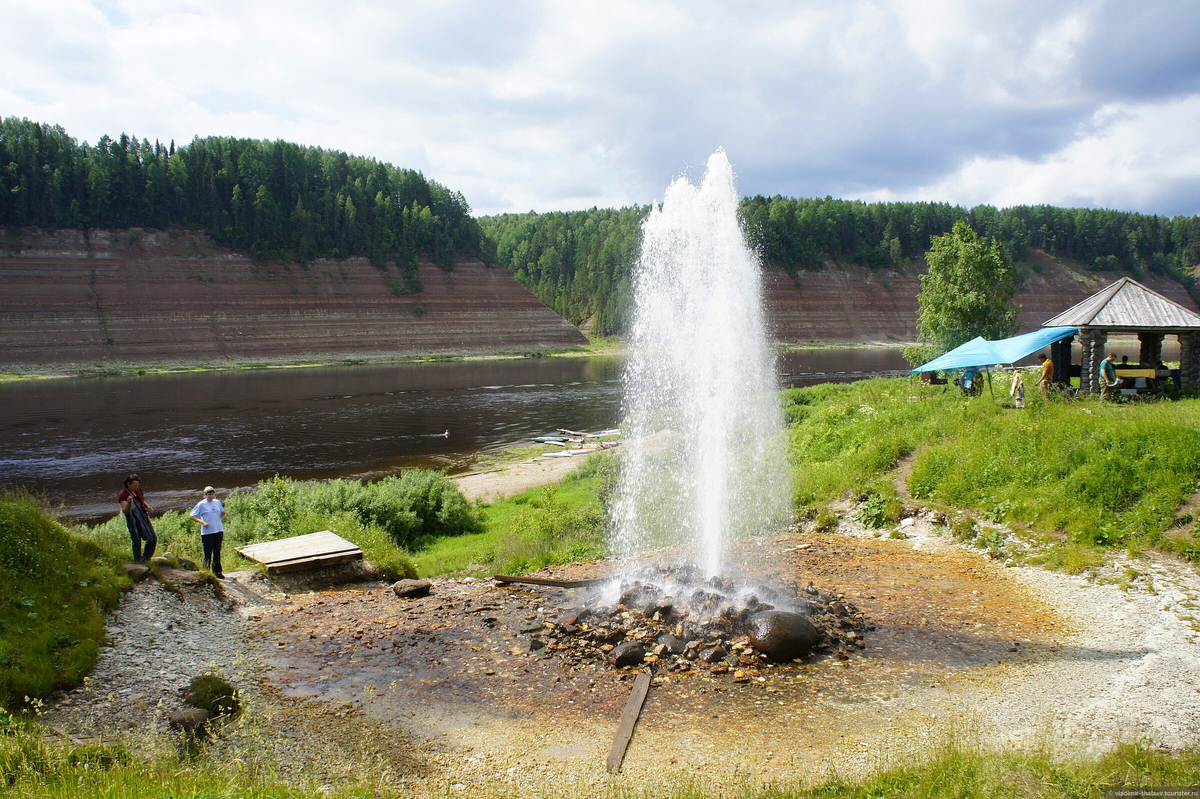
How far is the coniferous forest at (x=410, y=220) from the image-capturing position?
9944cm

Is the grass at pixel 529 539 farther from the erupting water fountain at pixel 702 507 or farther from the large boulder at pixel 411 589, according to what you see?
the large boulder at pixel 411 589

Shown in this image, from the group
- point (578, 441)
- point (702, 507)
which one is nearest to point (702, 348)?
point (702, 507)

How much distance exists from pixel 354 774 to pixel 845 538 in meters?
12.3

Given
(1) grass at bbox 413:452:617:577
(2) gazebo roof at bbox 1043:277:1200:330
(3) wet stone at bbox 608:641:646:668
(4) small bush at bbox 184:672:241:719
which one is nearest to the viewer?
(4) small bush at bbox 184:672:241:719

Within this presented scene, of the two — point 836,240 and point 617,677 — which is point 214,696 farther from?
point 836,240

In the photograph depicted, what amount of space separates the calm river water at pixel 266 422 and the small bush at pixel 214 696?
2200 cm

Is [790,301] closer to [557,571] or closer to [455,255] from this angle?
[455,255]

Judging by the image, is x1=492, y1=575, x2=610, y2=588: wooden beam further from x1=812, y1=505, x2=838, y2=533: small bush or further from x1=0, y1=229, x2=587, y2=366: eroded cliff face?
x1=0, y1=229, x2=587, y2=366: eroded cliff face

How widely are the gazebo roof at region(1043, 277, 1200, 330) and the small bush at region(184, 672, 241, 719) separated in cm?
2643

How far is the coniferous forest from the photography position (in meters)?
99.4

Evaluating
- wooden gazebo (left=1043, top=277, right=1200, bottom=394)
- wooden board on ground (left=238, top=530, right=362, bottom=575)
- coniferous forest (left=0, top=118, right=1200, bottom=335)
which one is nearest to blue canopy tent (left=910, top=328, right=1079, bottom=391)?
wooden gazebo (left=1043, top=277, right=1200, bottom=394)

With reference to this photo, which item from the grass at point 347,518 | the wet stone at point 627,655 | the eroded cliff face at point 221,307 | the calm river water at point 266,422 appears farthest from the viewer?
the eroded cliff face at point 221,307

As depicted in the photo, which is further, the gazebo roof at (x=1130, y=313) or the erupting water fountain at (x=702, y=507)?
the gazebo roof at (x=1130, y=313)

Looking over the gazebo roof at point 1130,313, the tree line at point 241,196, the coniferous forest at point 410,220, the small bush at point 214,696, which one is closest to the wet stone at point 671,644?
the small bush at point 214,696
